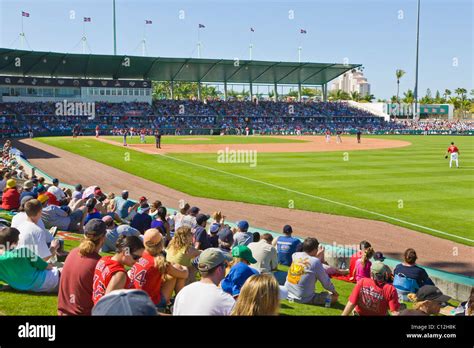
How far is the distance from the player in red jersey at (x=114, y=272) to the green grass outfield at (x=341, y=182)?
508 inches

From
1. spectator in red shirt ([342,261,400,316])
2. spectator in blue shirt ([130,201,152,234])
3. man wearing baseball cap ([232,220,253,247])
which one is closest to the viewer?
spectator in red shirt ([342,261,400,316])

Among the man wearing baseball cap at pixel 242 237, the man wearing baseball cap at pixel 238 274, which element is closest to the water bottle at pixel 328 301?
the man wearing baseball cap at pixel 238 274

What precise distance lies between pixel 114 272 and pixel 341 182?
22548 millimetres

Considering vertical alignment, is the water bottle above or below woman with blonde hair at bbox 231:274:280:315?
below

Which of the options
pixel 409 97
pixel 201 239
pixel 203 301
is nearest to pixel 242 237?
pixel 201 239

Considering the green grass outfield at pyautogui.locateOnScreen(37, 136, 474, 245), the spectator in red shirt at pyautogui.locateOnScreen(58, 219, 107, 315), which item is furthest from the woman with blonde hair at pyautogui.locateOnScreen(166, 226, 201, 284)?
the green grass outfield at pyautogui.locateOnScreen(37, 136, 474, 245)

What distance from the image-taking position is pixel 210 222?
15.2 metres

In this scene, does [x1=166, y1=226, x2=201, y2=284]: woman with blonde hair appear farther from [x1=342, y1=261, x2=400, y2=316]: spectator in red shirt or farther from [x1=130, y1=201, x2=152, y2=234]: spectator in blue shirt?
[x1=130, y1=201, x2=152, y2=234]: spectator in blue shirt

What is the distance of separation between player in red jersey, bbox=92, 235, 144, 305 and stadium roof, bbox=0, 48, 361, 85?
66.3 metres

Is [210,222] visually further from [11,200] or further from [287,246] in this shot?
[11,200]

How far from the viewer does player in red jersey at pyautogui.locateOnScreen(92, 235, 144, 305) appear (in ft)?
18.6

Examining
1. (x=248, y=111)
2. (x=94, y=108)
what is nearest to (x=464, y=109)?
(x=248, y=111)
